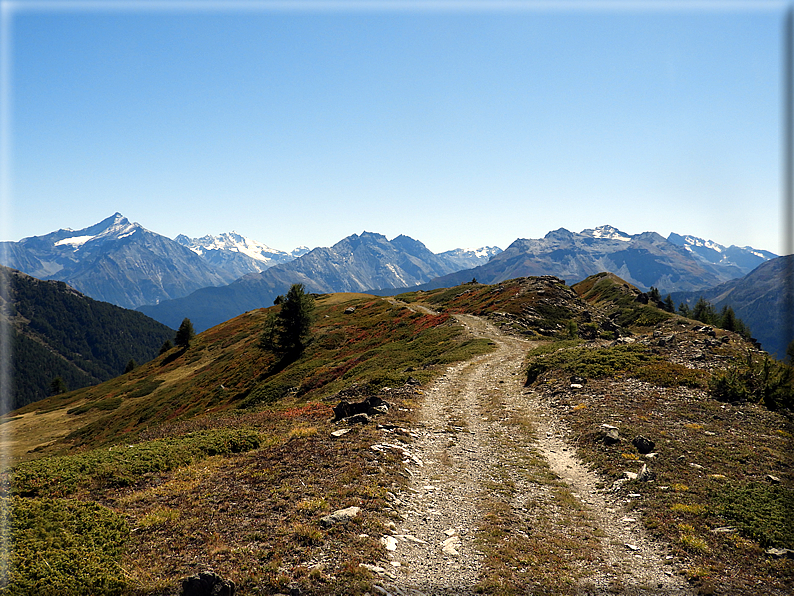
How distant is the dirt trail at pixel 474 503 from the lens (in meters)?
10.2

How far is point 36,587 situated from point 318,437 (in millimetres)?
12247

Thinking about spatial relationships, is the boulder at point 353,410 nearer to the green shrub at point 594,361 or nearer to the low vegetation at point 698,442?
the low vegetation at point 698,442

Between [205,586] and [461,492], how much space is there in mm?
9459

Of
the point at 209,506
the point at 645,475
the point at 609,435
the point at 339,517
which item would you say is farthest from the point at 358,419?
the point at 645,475

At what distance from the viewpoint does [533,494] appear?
1509cm

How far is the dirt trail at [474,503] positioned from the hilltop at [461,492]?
76 mm

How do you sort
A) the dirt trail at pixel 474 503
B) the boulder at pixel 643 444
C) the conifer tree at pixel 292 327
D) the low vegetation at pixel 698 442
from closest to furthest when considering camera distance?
the dirt trail at pixel 474 503
the low vegetation at pixel 698 442
the boulder at pixel 643 444
the conifer tree at pixel 292 327

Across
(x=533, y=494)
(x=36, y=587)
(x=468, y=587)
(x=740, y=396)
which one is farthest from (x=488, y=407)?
(x=36, y=587)

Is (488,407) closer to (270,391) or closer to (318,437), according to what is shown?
(318,437)

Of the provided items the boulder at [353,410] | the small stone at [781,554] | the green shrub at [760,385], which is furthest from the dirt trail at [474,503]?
the green shrub at [760,385]

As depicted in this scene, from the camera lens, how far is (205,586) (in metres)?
8.35

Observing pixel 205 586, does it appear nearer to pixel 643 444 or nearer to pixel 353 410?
pixel 353 410

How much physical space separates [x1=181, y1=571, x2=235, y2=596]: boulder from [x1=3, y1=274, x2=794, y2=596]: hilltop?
1.79 feet

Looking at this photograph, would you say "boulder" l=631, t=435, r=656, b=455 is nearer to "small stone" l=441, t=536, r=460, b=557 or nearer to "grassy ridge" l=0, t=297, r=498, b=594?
"small stone" l=441, t=536, r=460, b=557
